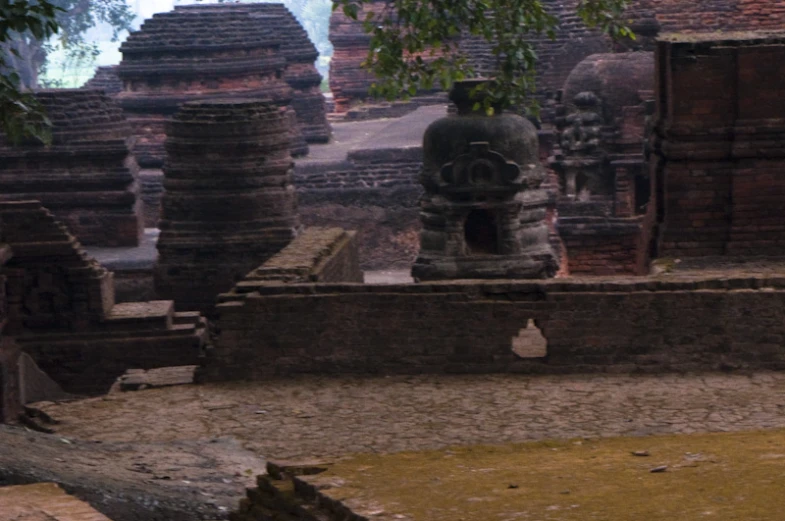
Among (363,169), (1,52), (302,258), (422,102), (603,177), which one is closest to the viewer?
(1,52)

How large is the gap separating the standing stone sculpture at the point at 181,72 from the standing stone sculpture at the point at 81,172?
4383mm

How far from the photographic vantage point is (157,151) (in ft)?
89.5

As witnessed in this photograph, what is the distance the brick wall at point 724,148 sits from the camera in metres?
12.5

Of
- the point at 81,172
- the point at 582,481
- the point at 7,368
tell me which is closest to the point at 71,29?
the point at 81,172

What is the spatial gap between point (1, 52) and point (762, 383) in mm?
5247

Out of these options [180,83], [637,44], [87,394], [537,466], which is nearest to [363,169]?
[180,83]

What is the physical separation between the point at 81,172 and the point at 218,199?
15.5 feet

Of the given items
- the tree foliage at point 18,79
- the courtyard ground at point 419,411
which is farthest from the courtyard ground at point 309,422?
the tree foliage at point 18,79

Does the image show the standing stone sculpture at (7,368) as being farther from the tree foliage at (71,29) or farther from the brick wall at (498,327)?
the tree foliage at (71,29)

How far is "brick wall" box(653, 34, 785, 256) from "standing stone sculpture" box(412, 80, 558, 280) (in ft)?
8.98

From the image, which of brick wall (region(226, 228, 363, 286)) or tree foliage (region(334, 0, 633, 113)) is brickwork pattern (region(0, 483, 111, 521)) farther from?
tree foliage (region(334, 0, 633, 113))

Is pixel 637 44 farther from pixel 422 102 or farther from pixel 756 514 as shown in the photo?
pixel 756 514

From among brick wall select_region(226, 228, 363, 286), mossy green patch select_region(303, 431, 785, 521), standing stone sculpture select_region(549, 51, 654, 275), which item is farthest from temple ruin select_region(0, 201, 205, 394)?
mossy green patch select_region(303, 431, 785, 521)

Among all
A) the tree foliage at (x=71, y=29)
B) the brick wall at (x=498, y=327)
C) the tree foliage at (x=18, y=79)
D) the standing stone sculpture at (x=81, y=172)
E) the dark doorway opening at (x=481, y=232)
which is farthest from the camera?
the tree foliage at (x=71, y=29)
